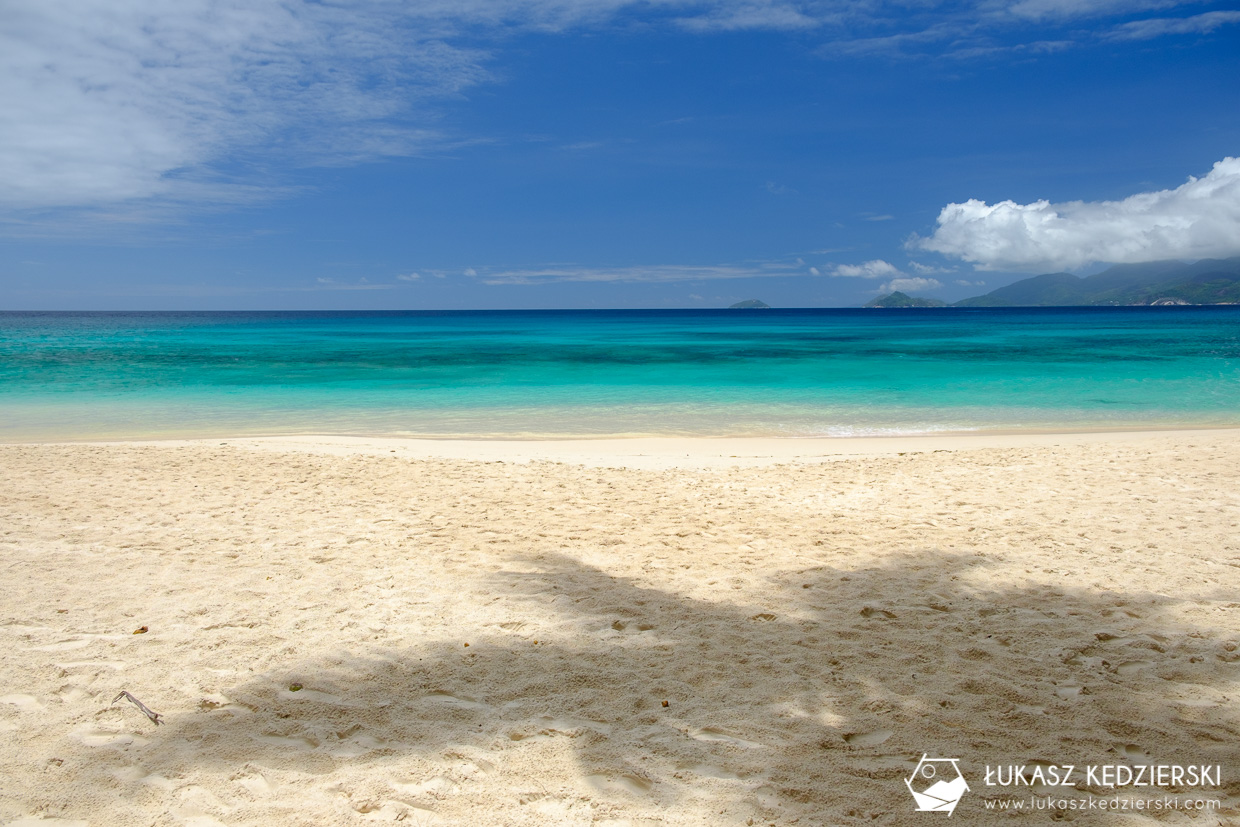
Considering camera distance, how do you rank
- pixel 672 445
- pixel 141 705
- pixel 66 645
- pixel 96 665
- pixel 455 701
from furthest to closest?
1. pixel 672 445
2. pixel 66 645
3. pixel 96 665
4. pixel 455 701
5. pixel 141 705

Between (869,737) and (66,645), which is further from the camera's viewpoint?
(66,645)

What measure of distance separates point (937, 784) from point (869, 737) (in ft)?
1.28

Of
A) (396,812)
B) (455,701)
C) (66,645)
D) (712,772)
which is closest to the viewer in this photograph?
(396,812)

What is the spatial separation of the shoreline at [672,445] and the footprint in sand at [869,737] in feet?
23.6

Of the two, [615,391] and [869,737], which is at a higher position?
[615,391]

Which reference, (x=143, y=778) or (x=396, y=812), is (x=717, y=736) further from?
(x=143, y=778)

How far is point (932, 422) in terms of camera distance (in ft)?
53.0

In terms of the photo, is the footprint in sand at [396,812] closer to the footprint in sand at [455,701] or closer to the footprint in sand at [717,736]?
the footprint in sand at [455,701]

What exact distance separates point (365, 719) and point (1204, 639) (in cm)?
519

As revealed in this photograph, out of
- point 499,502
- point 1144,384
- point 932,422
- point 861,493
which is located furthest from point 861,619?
point 1144,384

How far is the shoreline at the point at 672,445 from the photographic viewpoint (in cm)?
1130

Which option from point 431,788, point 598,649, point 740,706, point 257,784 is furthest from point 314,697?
point 740,706

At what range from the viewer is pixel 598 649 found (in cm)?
437

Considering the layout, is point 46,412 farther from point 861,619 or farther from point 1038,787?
point 1038,787
